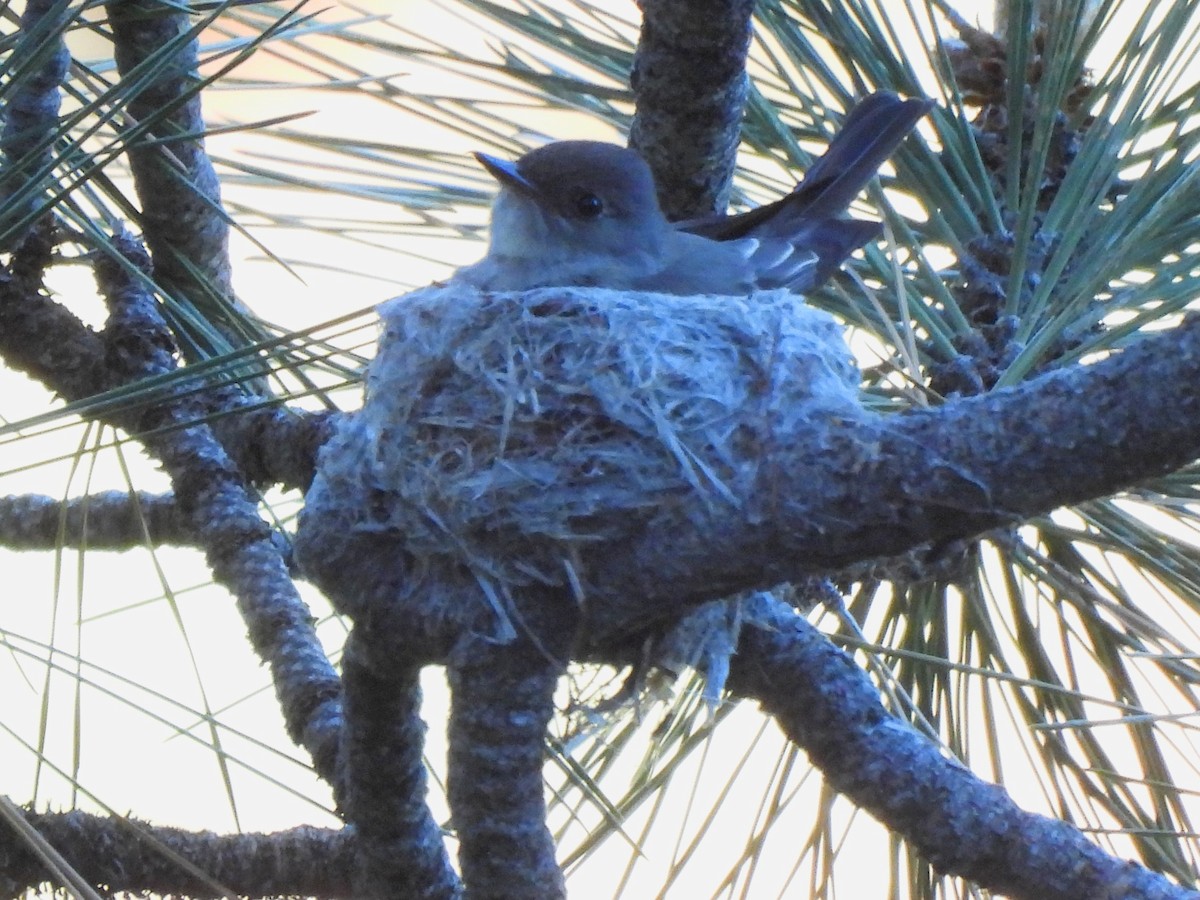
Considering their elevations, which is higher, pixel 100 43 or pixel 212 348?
pixel 100 43

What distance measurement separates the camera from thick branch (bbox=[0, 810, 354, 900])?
1225 mm

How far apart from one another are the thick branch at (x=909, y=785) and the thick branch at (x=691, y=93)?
1.89 feet

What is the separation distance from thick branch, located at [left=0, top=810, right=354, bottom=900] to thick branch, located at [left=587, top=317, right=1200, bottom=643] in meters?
0.39

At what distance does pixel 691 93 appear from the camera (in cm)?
156

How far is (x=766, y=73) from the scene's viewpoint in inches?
86.2

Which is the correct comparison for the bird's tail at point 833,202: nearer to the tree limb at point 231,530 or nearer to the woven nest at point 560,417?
the woven nest at point 560,417

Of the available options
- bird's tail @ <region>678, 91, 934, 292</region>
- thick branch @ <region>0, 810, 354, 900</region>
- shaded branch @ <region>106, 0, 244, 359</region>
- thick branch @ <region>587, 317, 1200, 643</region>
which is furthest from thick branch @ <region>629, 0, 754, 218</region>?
thick branch @ <region>0, 810, 354, 900</region>

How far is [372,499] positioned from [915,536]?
0.57 m

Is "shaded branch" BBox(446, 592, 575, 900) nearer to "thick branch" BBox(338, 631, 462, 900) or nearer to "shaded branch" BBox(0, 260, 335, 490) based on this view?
"thick branch" BBox(338, 631, 462, 900)

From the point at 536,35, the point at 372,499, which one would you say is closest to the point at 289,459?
the point at 372,499

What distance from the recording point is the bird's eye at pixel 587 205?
2158 millimetres

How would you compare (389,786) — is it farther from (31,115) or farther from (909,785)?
(31,115)

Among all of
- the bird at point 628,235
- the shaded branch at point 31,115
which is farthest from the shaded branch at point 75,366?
the bird at point 628,235

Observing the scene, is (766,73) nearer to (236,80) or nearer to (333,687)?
(236,80)
